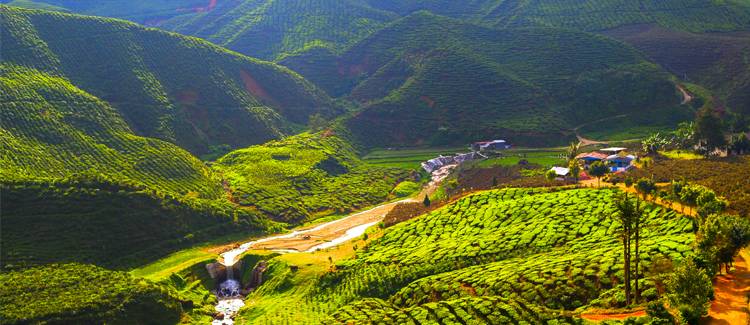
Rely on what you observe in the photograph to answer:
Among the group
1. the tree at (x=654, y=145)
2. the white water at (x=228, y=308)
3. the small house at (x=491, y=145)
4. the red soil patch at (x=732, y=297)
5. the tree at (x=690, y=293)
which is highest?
the small house at (x=491, y=145)

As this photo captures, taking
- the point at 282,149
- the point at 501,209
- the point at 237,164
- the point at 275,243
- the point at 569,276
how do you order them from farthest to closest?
the point at 282,149 < the point at 237,164 < the point at 275,243 < the point at 501,209 < the point at 569,276

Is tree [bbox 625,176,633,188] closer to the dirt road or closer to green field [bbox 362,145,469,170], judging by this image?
the dirt road

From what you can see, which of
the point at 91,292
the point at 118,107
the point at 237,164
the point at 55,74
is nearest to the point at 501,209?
the point at 91,292

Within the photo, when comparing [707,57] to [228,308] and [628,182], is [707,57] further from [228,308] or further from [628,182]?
[228,308]

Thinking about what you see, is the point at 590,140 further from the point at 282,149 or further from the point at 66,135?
the point at 66,135

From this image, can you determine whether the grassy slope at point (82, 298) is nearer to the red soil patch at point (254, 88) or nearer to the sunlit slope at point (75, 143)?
the sunlit slope at point (75, 143)

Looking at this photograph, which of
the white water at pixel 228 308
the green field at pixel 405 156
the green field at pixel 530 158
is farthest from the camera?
the green field at pixel 405 156

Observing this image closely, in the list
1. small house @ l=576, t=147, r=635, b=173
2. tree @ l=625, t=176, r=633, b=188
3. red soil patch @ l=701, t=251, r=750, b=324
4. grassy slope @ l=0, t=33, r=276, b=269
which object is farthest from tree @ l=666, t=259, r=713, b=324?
grassy slope @ l=0, t=33, r=276, b=269

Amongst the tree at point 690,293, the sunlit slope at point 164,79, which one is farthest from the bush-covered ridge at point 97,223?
the tree at point 690,293
